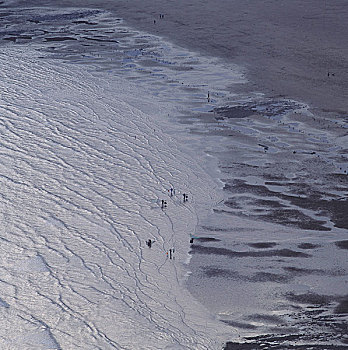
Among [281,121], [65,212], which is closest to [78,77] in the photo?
[281,121]

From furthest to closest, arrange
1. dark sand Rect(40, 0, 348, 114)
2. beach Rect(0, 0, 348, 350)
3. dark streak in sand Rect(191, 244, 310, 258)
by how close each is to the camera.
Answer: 1. dark sand Rect(40, 0, 348, 114)
2. dark streak in sand Rect(191, 244, 310, 258)
3. beach Rect(0, 0, 348, 350)

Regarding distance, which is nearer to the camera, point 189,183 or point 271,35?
point 189,183

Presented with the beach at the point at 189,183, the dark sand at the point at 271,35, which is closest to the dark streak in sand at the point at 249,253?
the beach at the point at 189,183

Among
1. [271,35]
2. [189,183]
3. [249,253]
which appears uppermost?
[271,35]

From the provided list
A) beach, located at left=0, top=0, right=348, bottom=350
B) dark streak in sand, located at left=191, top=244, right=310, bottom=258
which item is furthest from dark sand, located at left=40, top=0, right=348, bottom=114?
dark streak in sand, located at left=191, top=244, right=310, bottom=258

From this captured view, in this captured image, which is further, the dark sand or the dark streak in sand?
the dark sand

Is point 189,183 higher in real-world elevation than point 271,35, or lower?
lower

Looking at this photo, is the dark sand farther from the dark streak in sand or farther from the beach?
the dark streak in sand

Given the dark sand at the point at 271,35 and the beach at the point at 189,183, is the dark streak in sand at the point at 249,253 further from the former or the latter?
the dark sand at the point at 271,35

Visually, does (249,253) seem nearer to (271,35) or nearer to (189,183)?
Result: (189,183)

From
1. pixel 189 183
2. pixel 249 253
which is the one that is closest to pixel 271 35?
pixel 189 183
